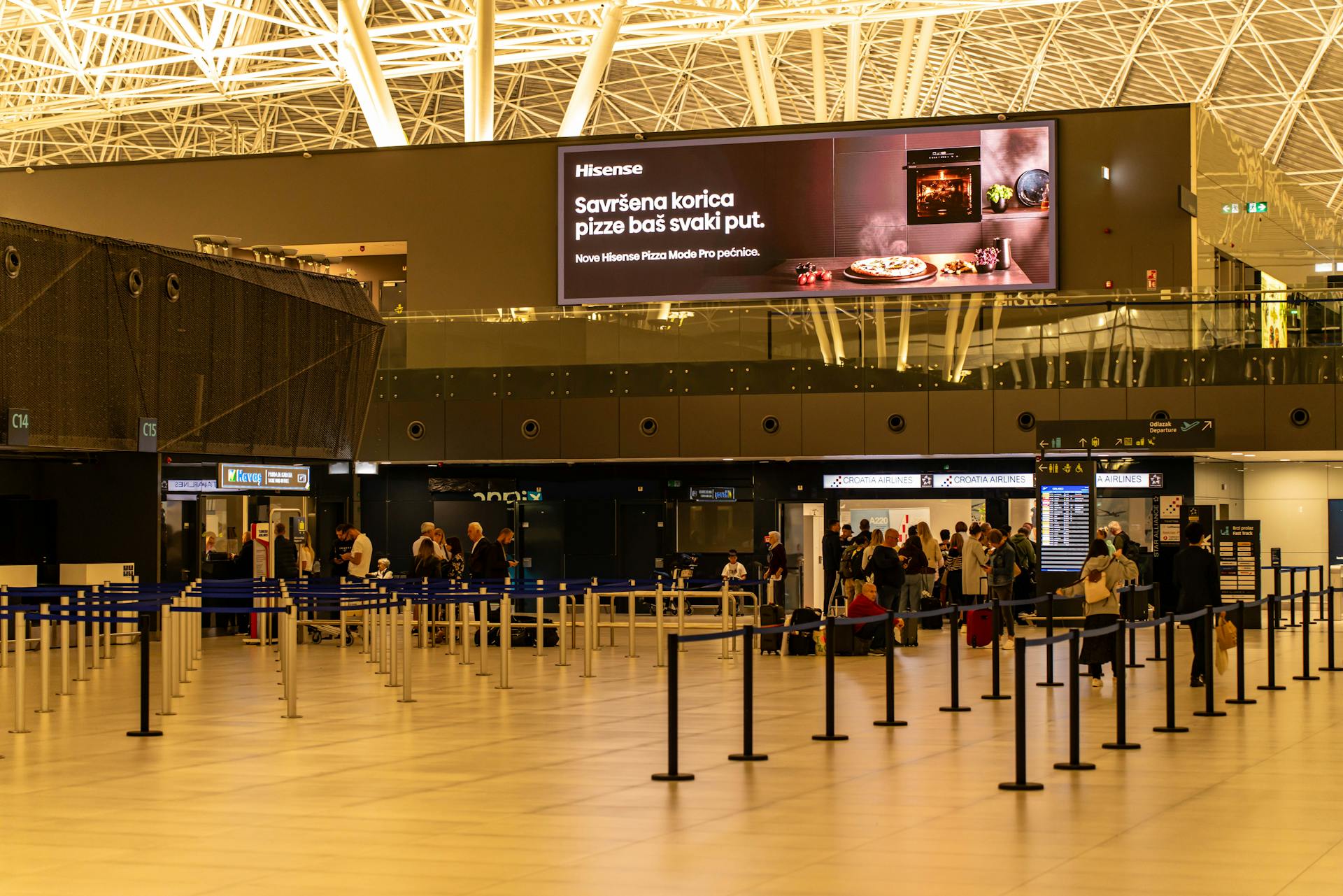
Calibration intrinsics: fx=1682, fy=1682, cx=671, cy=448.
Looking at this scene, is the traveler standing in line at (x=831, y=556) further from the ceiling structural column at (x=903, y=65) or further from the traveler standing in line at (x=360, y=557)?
the ceiling structural column at (x=903, y=65)

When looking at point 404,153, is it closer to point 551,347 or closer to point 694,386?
point 551,347

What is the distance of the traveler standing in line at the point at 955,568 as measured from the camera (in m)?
27.7

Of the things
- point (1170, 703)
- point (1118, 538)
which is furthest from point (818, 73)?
point (1170, 703)

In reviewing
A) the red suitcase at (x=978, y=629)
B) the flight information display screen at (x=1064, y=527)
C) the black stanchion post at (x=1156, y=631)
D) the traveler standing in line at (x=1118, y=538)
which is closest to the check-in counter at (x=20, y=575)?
the red suitcase at (x=978, y=629)

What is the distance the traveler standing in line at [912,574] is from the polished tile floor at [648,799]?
8128mm

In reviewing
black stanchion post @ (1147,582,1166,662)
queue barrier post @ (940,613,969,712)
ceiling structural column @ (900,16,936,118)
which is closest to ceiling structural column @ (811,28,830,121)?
ceiling structural column @ (900,16,936,118)

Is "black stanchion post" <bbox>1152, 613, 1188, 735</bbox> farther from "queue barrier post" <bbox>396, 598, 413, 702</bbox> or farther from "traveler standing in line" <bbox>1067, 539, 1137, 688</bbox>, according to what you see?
"queue barrier post" <bbox>396, 598, 413, 702</bbox>

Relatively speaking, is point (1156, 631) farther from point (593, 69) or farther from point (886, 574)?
point (593, 69)

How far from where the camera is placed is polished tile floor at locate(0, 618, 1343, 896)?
7461 millimetres

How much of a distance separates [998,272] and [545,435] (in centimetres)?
895

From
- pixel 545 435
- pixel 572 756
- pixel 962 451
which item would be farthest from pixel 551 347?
pixel 572 756

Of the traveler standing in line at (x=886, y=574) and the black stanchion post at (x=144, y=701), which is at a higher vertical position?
the traveler standing in line at (x=886, y=574)

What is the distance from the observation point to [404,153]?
111 ft

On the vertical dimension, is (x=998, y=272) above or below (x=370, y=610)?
above
